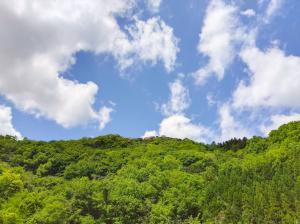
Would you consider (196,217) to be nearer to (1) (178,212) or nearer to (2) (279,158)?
(1) (178,212)

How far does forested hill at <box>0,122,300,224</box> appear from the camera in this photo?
50.4 m

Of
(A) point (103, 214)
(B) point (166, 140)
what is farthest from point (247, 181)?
(B) point (166, 140)

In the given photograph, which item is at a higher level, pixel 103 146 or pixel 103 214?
pixel 103 146

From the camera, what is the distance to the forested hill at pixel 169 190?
50438mm

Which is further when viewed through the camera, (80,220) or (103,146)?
(103,146)

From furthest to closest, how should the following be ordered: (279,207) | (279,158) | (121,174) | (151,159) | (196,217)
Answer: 1. (151,159)
2. (121,174)
3. (279,158)
4. (196,217)
5. (279,207)

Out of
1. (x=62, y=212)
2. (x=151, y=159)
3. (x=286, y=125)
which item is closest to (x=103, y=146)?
(x=151, y=159)

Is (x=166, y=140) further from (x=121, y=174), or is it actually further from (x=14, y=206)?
(x=14, y=206)

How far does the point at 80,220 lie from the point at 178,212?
460 inches

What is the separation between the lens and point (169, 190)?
194 ft

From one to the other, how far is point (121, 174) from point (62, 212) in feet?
55.5

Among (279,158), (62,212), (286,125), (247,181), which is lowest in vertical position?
(62,212)

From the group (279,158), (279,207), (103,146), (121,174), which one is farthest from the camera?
(103,146)

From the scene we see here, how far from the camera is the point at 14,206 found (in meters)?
52.0
